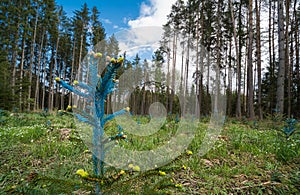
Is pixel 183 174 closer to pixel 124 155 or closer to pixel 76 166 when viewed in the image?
pixel 124 155

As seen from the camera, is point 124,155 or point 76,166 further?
point 124,155

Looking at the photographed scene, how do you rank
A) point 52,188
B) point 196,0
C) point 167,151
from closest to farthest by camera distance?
1. point 52,188
2. point 167,151
3. point 196,0

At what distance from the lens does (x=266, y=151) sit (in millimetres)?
3461

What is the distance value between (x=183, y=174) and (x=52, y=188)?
2002 mm

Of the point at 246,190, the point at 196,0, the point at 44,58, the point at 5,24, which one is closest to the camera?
the point at 246,190

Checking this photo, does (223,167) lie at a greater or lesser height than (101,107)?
lesser

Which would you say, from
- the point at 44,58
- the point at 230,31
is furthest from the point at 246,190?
the point at 44,58

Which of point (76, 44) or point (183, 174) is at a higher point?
point (76, 44)

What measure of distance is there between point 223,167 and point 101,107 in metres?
2.43

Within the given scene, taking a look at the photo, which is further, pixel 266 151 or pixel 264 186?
pixel 266 151

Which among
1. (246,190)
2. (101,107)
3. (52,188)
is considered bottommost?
(246,190)

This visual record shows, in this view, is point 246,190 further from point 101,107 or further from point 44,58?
point 44,58

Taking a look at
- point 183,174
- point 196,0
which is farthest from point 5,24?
point 183,174

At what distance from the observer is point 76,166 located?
2.62 meters
